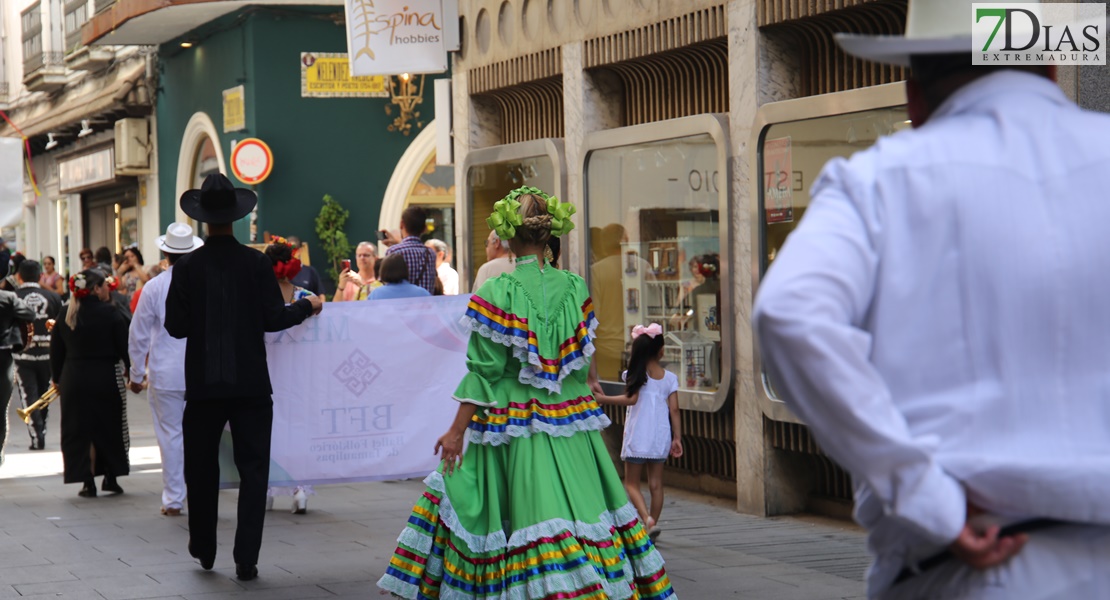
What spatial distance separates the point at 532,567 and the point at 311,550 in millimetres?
3025

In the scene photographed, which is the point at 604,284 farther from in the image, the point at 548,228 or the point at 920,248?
the point at 920,248

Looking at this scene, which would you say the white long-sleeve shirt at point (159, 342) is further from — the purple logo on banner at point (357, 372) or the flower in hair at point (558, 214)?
the flower in hair at point (558, 214)

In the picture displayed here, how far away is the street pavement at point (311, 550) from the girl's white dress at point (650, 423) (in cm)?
55

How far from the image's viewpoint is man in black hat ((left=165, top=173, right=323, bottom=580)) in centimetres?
772

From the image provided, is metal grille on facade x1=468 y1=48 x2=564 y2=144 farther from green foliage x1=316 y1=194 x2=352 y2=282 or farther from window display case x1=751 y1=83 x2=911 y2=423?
green foliage x1=316 y1=194 x2=352 y2=282

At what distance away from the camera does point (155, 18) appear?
2367cm

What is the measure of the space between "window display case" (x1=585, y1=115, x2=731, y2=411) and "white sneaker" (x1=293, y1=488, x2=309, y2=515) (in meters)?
2.61

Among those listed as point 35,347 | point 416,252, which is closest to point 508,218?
point 416,252

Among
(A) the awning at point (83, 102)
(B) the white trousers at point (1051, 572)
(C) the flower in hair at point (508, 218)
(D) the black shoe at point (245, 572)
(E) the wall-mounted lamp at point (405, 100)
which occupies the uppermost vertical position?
(A) the awning at point (83, 102)

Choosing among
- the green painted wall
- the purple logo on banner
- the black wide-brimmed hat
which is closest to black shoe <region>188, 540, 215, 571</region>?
the purple logo on banner

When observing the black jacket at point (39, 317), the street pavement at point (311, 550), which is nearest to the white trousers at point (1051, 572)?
the street pavement at point (311, 550)

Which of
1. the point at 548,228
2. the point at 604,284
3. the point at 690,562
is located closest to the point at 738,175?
the point at 604,284

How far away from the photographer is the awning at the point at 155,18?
22359 mm

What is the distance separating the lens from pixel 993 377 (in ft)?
7.66
